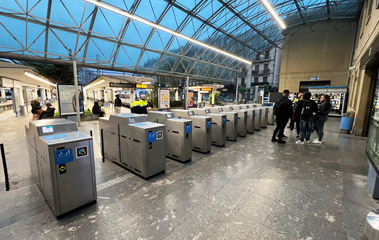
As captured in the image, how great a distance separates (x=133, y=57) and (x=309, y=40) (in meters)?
15.1

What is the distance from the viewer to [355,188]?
2809 mm

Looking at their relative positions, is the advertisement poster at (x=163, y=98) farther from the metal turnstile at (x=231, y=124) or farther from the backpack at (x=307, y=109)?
the backpack at (x=307, y=109)

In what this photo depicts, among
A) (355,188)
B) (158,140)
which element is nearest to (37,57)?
(158,140)

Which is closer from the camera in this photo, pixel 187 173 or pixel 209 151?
pixel 187 173

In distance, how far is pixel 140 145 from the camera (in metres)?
3.04

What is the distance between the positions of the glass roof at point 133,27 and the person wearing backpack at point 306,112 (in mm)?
8496

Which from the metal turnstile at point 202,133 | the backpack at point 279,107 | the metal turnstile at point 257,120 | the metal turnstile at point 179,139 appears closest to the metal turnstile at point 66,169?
the metal turnstile at point 179,139

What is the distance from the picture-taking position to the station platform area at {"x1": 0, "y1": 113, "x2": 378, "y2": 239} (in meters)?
1.89

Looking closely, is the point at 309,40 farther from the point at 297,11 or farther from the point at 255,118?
the point at 255,118

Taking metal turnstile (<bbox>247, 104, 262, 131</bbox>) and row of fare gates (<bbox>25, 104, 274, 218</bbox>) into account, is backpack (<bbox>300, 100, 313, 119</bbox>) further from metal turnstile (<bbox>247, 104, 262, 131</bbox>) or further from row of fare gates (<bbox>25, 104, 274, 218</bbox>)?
metal turnstile (<bbox>247, 104, 262, 131</bbox>)

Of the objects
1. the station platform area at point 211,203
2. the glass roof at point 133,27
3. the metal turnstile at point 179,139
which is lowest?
the station platform area at point 211,203

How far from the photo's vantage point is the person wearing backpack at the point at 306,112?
5.05 meters

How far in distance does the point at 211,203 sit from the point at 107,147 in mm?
2752

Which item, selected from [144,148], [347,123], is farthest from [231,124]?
[347,123]
